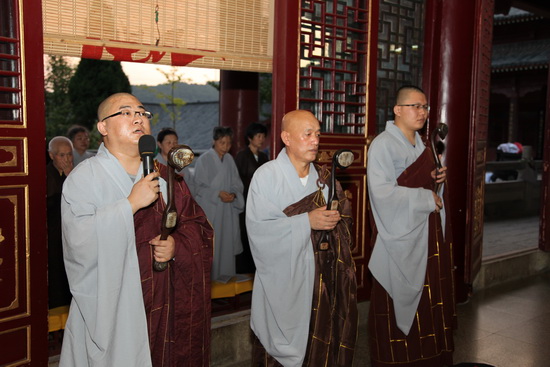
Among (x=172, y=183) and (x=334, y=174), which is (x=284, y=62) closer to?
(x=334, y=174)

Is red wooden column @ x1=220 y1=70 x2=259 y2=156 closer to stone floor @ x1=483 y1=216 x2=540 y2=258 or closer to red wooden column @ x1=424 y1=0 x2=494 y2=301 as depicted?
red wooden column @ x1=424 y1=0 x2=494 y2=301

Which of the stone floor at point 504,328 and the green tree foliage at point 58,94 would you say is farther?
the green tree foliage at point 58,94

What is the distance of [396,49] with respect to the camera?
477 cm

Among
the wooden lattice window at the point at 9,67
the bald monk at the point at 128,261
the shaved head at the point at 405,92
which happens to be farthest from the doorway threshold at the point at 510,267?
the wooden lattice window at the point at 9,67

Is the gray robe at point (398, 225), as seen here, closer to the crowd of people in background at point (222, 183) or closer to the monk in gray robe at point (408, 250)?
the monk in gray robe at point (408, 250)

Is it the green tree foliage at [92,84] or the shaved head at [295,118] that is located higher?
the green tree foliage at [92,84]

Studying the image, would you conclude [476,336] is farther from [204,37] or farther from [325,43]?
[204,37]

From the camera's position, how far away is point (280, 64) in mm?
3824

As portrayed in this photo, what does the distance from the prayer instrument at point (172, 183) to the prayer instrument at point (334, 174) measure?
2.65ft

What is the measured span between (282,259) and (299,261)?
0.09m

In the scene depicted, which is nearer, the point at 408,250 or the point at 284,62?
the point at 408,250

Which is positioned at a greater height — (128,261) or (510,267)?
(128,261)

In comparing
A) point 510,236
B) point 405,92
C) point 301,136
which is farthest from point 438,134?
point 510,236

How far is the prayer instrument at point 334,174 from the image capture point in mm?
2639
